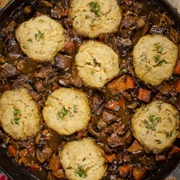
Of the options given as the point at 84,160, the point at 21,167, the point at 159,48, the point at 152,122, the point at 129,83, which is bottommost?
the point at 21,167

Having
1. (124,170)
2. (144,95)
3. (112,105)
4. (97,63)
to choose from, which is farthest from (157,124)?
(97,63)

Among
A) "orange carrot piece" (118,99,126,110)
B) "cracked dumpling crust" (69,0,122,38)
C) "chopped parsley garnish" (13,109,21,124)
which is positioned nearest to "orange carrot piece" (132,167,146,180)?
"orange carrot piece" (118,99,126,110)

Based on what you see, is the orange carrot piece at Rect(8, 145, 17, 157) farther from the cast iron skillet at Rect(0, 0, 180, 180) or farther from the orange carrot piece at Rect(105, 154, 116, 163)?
the orange carrot piece at Rect(105, 154, 116, 163)

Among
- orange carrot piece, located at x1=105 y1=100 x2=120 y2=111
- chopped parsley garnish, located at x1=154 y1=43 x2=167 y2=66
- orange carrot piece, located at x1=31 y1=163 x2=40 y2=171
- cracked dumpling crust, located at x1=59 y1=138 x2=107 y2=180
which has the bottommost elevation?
orange carrot piece, located at x1=31 y1=163 x2=40 y2=171

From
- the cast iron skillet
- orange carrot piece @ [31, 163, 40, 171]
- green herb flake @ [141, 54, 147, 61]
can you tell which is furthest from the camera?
orange carrot piece @ [31, 163, 40, 171]

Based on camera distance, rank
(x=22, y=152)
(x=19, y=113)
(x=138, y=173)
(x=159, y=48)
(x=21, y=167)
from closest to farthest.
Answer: (x=159, y=48), (x=138, y=173), (x=19, y=113), (x=22, y=152), (x=21, y=167)

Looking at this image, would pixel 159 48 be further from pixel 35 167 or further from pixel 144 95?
pixel 35 167
